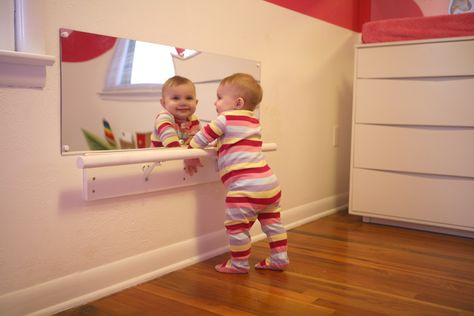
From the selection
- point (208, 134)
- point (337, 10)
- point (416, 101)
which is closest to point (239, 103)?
point (208, 134)

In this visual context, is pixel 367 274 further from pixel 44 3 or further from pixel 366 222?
pixel 44 3

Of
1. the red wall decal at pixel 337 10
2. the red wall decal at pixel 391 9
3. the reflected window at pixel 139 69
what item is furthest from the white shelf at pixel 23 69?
the red wall decal at pixel 391 9

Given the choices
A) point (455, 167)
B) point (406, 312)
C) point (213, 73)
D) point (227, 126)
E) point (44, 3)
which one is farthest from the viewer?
point (455, 167)

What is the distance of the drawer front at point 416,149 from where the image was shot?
208cm

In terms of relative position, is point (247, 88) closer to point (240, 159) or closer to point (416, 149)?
point (240, 159)

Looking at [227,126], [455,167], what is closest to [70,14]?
[227,126]

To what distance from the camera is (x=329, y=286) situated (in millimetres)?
1487

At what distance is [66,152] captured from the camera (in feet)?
4.14

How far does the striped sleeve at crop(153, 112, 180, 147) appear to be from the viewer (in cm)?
152

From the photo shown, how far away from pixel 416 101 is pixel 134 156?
4.93 ft

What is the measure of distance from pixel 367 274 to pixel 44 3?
4.40 ft

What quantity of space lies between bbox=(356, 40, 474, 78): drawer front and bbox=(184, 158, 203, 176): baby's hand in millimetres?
1122

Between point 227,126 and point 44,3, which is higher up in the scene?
point 44,3

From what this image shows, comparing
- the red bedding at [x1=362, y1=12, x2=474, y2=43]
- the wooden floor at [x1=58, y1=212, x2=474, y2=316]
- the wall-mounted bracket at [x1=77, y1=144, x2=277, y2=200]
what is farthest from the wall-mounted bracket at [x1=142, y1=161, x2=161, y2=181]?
the red bedding at [x1=362, y1=12, x2=474, y2=43]
